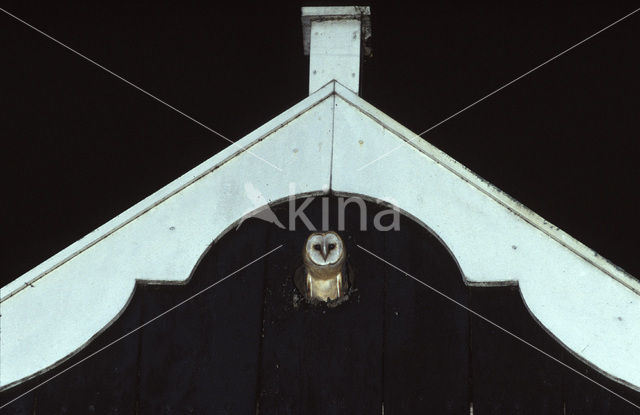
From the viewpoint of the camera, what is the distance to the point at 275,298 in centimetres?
185

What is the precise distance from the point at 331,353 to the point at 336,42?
2.86 feet

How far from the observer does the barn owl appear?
173cm

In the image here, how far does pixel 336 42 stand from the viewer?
2.06 metres

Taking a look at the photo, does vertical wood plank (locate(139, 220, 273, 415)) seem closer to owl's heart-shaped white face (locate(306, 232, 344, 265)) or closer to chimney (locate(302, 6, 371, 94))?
owl's heart-shaped white face (locate(306, 232, 344, 265))

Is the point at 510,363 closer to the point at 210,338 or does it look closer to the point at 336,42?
the point at 210,338

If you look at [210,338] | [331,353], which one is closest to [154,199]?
[210,338]

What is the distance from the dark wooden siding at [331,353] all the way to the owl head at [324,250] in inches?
5.9

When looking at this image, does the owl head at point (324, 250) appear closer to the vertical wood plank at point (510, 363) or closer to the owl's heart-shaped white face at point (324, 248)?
the owl's heart-shaped white face at point (324, 248)

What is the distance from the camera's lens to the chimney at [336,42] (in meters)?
2.02

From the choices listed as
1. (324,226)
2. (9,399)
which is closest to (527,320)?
(324,226)

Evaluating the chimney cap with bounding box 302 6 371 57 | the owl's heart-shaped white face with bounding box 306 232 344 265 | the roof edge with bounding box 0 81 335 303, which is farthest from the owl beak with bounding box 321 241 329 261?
the chimney cap with bounding box 302 6 371 57

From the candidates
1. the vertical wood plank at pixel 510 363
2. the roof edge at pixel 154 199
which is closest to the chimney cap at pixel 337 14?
the roof edge at pixel 154 199

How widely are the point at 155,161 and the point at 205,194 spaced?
4.05 ft

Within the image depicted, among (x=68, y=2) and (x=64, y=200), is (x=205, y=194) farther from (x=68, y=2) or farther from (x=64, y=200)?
(x=68, y=2)
